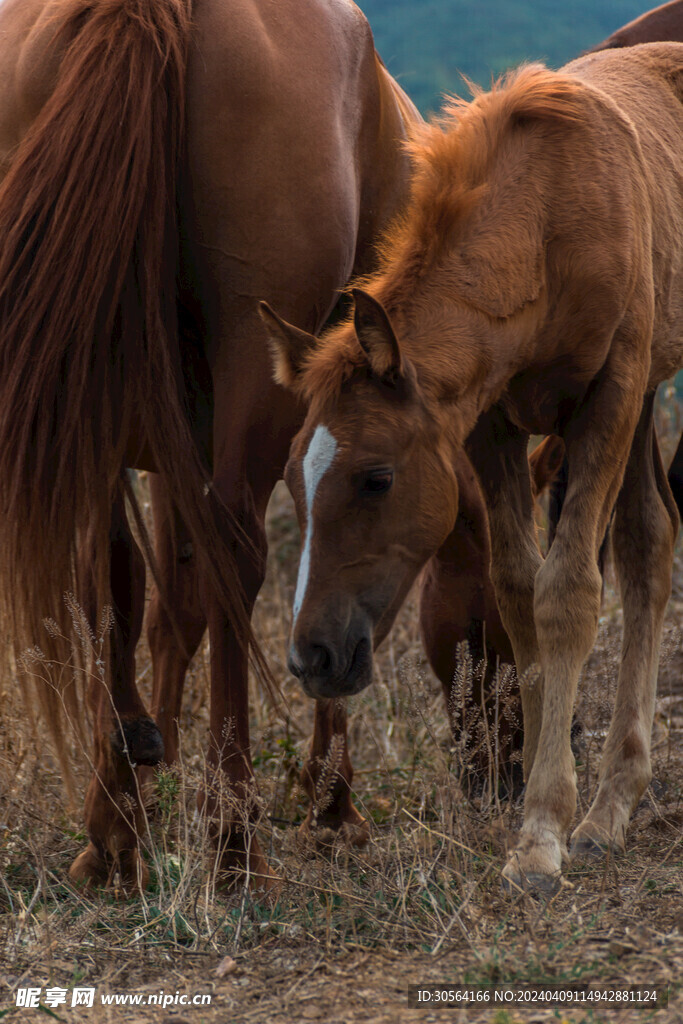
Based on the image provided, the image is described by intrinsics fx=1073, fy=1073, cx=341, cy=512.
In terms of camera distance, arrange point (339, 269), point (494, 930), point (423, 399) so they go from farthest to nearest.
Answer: point (339, 269) < point (423, 399) < point (494, 930)

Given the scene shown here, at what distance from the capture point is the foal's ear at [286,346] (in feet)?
9.07

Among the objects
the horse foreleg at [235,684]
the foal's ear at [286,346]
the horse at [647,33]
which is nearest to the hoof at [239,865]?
the horse foreleg at [235,684]

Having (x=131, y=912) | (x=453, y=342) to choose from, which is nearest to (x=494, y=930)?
(x=131, y=912)

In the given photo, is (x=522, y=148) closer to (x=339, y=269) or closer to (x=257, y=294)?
(x=339, y=269)

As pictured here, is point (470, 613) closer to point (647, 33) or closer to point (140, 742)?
point (140, 742)

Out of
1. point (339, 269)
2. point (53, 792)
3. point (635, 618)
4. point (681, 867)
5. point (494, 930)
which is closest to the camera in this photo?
point (494, 930)

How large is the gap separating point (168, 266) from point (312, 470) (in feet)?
3.11

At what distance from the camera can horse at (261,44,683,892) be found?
2611mm

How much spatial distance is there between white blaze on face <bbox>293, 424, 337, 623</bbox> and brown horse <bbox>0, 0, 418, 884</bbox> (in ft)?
1.70

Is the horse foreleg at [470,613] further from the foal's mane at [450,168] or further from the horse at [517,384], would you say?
the foal's mane at [450,168]

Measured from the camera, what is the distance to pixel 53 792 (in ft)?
13.9

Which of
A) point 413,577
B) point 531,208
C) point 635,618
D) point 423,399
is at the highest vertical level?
point 531,208

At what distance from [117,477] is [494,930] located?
166 centimetres

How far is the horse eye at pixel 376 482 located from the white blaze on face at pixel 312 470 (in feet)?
0.33
